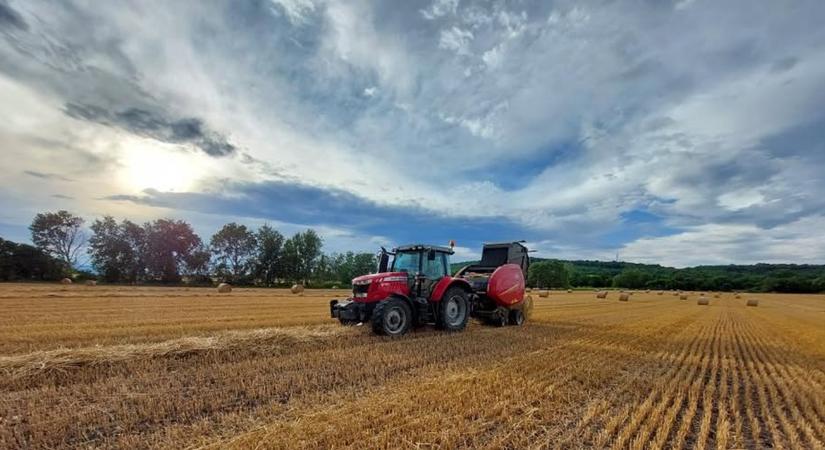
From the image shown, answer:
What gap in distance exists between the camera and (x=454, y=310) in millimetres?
10258

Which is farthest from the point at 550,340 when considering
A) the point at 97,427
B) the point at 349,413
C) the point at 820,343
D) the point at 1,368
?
the point at 1,368

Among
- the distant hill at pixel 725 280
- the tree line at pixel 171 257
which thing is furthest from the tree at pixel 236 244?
the distant hill at pixel 725 280

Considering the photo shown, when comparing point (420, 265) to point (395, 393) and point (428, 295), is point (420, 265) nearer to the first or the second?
point (428, 295)

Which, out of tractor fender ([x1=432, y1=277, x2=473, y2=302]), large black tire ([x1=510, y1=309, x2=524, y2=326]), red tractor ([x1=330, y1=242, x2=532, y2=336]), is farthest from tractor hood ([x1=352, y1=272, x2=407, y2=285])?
large black tire ([x1=510, y1=309, x2=524, y2=326])

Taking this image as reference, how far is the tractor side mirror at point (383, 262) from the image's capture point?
408 inches

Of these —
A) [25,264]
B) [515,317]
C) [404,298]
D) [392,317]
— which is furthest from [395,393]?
[25,264]

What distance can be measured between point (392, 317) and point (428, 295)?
1.21 m

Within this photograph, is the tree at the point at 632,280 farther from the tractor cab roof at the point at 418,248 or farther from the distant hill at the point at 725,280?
the tractor cab roof at the point at 418,248

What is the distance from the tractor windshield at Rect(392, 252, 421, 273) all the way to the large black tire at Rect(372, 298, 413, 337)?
93 cm

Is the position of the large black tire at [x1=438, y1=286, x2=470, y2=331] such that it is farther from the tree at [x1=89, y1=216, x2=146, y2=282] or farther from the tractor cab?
the tree at [x1=89, y1=216, x2=146, y2=282]

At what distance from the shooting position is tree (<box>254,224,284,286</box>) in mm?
62312

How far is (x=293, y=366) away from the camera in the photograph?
597 centimetres

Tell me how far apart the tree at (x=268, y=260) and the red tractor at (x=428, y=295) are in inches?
2154

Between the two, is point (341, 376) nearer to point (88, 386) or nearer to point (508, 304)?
point (88, 386)
